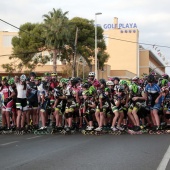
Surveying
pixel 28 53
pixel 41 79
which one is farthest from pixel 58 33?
pixel 41 79

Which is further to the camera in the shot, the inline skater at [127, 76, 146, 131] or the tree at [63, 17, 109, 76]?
the tree at [63, 17, 109, 76]

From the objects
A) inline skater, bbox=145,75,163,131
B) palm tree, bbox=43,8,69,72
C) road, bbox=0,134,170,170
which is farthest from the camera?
palm tree, bbox=43,8,69,72

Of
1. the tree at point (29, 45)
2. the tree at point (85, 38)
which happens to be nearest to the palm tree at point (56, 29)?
the tree at point (29, 45)

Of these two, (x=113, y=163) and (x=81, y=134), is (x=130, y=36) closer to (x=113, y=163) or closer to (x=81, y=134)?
(x=81, y=134)

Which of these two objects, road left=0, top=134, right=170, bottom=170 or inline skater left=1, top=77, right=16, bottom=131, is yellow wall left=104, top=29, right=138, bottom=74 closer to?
inline skater left=1, top=77, right=16, bottom=131

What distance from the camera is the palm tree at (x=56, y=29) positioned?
51625mm

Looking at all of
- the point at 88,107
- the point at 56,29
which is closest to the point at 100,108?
the point at 88,107

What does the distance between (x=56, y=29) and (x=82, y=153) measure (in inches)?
1689

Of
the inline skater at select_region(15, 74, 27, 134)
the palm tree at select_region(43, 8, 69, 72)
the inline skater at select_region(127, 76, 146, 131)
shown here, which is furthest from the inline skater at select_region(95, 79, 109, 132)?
the palm tree at select_region(43, 8, 69, 72)

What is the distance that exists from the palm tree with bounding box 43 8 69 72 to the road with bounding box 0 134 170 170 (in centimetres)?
3907

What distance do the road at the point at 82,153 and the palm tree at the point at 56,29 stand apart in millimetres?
39075

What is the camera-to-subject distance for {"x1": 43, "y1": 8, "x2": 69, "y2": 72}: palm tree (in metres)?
51.6

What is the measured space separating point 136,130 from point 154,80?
1.91m

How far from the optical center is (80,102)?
15.4m
